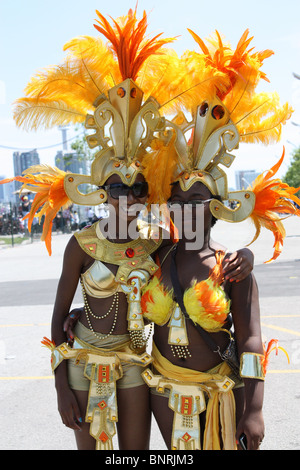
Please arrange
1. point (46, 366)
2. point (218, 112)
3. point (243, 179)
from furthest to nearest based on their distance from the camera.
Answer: point (46, 366), point (243, 179), point (218, 112)

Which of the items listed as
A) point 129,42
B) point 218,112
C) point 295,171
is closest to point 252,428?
point 218,112

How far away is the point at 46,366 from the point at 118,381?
301cm

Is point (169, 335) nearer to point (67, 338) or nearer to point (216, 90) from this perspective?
point (67, 338)

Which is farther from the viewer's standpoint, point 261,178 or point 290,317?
point 290,317

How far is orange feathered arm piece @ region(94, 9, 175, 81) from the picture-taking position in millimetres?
2654

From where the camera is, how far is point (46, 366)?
544cm

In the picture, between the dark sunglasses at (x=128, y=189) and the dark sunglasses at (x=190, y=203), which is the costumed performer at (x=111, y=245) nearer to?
the dark sunglasses at (x=128, y=189)

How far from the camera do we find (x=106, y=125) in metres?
2.70

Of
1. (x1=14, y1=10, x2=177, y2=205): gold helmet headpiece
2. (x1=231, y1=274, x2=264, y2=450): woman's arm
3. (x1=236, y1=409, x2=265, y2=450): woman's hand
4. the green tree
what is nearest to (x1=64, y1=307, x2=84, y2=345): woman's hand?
(x1=14, y1=10, x2=177, y2=205): gold helmet headpiece

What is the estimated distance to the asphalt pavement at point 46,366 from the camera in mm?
3783

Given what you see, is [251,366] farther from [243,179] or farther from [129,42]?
[243,179]

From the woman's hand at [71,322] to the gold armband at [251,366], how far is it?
0.94 m
